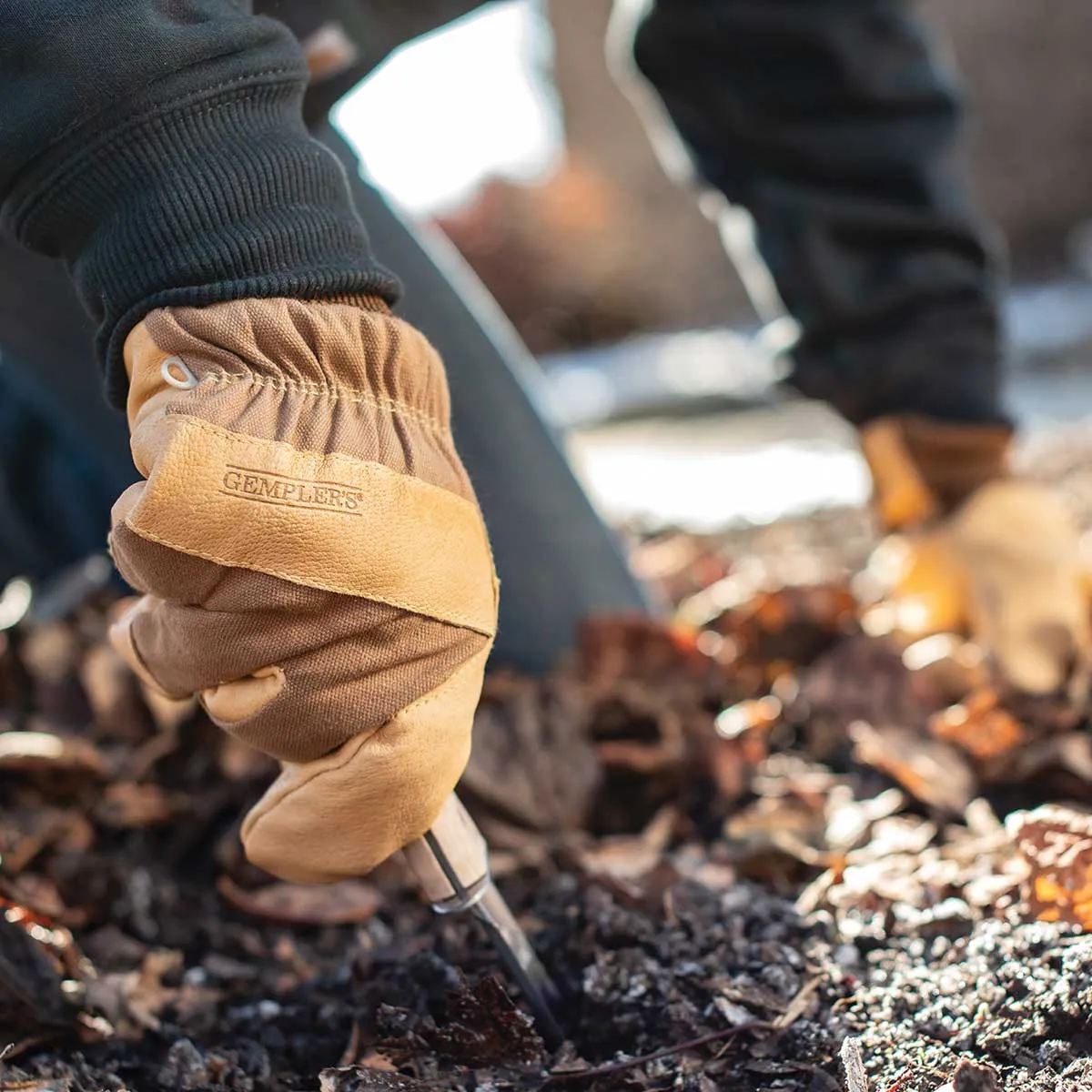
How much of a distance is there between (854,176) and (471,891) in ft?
4.13

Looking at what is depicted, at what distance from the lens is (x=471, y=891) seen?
83 centimetres

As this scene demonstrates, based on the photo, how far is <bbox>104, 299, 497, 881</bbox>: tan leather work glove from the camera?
27.4 inches

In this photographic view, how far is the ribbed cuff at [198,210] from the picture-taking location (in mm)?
751

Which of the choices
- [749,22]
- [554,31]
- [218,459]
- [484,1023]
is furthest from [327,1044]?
[554,31]

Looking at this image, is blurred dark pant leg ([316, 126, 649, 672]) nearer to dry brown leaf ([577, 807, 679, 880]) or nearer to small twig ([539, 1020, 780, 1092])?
dry brown leaf ([577, 807, 679, 880])

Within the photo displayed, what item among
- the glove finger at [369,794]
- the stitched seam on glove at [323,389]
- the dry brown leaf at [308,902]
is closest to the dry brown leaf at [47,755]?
the dry brown leaf at [308,902]

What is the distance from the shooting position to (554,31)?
7.07 metres

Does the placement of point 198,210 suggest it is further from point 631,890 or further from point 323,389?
point 631,890

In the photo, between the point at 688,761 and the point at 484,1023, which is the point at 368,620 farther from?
the point at 688,761

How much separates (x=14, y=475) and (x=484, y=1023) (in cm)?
132

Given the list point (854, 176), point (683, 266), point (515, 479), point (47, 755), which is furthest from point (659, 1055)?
point (683, 266)

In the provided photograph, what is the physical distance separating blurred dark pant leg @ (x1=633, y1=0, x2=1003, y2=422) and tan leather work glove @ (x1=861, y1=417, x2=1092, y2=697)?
0.19 ft

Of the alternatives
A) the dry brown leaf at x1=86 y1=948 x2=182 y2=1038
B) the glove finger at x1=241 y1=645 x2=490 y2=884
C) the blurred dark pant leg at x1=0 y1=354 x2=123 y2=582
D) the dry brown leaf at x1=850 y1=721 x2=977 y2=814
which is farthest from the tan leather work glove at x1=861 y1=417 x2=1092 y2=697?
the blurred dark pant leg at x1=0 y1=354 x2=123 y2=582

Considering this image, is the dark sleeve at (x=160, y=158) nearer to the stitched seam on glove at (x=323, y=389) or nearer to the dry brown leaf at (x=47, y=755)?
the stitched seam on glove at (x=323, y=389)
